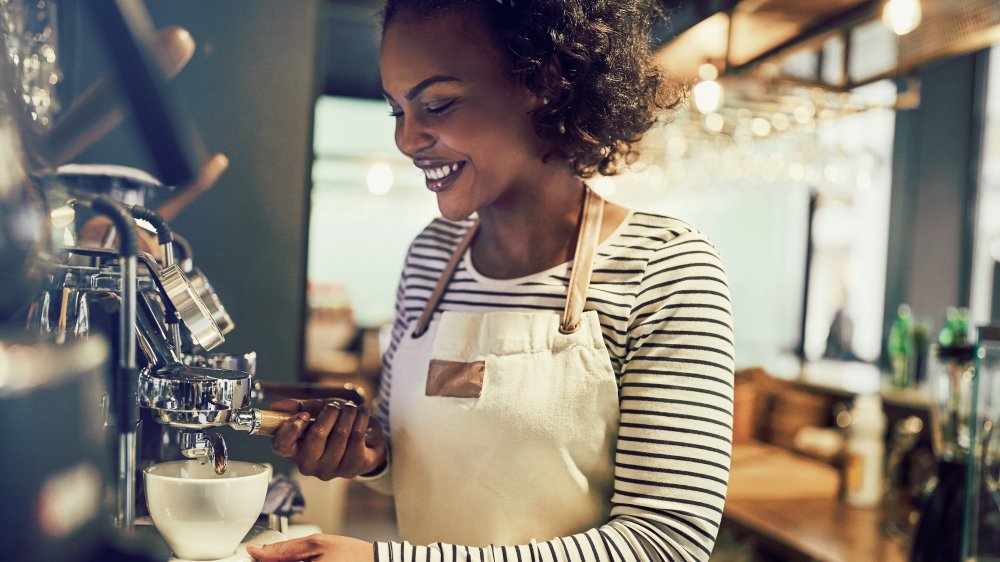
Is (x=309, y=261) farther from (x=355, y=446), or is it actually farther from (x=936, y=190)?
(x=936, y=190)

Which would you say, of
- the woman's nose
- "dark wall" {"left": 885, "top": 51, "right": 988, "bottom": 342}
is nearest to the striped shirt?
the woman's nose

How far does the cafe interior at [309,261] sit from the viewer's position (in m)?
0.50

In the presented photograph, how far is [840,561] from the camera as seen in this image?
179cm

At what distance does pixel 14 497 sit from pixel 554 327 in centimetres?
62

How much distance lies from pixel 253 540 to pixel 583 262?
478 millimetres

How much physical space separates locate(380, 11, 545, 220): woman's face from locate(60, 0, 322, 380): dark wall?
65cm

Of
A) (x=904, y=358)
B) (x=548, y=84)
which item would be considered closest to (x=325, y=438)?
(x=548, y=84)

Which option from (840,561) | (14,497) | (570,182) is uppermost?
(570,182)

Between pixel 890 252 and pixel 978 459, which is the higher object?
pixel 890 252

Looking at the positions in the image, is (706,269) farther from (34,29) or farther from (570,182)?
(34,29)

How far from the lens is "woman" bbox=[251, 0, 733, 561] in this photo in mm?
842

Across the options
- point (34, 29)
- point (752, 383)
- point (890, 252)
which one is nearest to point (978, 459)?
point (34, 29)

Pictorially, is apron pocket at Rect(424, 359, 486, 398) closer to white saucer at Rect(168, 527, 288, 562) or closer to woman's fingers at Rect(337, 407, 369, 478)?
woman's fingers at Rect(337, 407, 369, 478)

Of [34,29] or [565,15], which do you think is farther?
[565,15]
